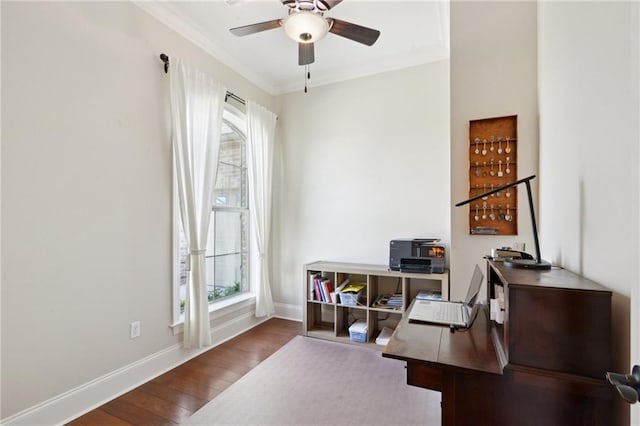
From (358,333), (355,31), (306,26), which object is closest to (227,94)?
(306,26)

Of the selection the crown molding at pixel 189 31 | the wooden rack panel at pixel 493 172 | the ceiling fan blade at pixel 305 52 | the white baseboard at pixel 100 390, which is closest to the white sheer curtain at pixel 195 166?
the white baseboard at pixel 100 390

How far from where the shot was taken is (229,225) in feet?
10.9

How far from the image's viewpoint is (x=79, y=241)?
186 centimetres

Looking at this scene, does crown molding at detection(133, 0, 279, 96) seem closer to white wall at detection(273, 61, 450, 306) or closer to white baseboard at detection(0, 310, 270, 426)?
white wall at detection(273, 61, 450, 306)

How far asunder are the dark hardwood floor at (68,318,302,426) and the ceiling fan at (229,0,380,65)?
8.47 feet

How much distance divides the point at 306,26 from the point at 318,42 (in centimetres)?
97

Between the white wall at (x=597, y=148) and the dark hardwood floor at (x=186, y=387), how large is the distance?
2.23 m

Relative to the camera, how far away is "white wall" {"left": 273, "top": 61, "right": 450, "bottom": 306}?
3.02 m

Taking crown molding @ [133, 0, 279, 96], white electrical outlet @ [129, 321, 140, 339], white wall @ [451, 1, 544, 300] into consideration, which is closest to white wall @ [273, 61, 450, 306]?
crown molding @ [133, 0, 279, 96]

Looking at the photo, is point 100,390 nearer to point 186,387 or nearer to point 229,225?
point 186,387

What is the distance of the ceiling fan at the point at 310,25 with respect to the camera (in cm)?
190

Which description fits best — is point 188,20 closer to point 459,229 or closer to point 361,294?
point 459,229

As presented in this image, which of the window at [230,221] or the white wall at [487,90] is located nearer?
the white wall at [487,90]

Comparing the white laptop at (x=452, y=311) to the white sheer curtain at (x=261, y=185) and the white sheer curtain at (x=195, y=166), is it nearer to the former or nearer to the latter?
the white sheer curtain at (x=195, y=166)
